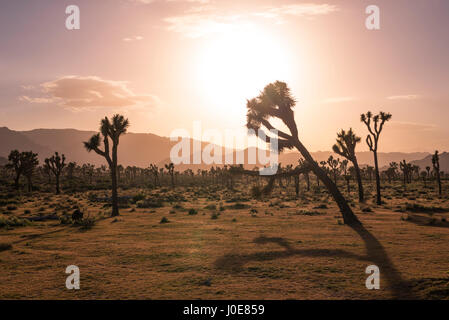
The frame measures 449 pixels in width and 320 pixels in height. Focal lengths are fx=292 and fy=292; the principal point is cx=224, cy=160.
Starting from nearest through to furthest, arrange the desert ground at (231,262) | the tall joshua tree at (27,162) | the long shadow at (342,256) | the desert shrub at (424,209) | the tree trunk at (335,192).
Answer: the desert ground at (231,262) → the long shadow at (342,256) → the tree trunk at (335,192) → the desert shrub at (424,209) → the tall joshua tree at (27,162)

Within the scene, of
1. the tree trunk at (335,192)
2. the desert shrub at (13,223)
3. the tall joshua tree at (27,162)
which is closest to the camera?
the tree trunk at (335,192)

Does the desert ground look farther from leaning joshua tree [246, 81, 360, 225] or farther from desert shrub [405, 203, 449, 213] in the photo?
desert shrub [405, 203, 449, 213]

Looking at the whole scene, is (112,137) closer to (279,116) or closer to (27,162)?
(279,116)

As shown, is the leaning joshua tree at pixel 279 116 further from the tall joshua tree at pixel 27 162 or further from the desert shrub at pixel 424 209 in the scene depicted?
the tall joshua tree at pixel 27 162

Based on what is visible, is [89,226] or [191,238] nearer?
[191,238]

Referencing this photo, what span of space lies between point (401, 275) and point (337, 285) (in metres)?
1.82

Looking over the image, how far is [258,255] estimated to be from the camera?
31.9 feet

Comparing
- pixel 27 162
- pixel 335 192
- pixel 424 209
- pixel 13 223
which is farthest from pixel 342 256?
pixel 27 162

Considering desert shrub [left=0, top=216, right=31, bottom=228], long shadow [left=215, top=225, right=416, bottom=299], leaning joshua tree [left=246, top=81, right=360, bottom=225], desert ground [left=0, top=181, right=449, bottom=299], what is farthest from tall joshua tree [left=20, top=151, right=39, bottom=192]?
long shadow [left=215, top=225, right=416, bottom=299]

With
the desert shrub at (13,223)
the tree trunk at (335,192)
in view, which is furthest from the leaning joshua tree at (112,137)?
the tree trunk at (335,192)

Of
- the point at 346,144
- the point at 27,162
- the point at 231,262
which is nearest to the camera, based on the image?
the point at 231,262

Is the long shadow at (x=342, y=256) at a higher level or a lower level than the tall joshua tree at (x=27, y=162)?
lower
